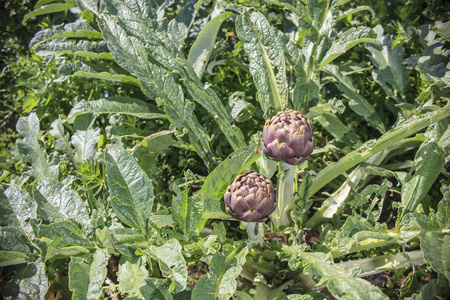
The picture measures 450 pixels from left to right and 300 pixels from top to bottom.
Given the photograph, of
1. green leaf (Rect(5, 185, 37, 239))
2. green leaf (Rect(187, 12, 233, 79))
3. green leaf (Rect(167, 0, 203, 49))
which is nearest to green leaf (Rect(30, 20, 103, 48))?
green leaf (Rect(167, 0, 203, 49))

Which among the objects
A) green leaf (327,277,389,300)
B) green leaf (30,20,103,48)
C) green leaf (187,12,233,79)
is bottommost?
green leaf (327,277,389,300)

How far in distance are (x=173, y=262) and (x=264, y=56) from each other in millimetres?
948

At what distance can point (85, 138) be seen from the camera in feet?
5.56

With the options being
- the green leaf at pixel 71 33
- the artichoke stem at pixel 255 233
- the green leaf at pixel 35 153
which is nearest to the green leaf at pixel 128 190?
the artichoke stem at pixel 255 233

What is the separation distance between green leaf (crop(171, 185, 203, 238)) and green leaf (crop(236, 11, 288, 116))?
1.86 ft

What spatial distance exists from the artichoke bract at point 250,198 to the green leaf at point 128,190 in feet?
0.91

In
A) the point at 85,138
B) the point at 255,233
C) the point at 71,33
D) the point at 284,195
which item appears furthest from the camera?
the point at 71,33

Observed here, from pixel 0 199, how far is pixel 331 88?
1.64m

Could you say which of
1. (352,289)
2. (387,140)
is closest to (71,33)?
(387,140)

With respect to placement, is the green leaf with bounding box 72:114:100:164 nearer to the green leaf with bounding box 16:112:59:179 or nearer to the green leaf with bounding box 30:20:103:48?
the green leaf with bounding box 16:112:59:179

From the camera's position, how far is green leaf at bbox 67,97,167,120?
61.7 inches

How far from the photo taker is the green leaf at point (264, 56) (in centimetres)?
155

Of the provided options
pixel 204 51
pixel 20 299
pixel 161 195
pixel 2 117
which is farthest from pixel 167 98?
pixel 2 117

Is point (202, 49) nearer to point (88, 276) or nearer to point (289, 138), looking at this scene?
point (289, 138)
